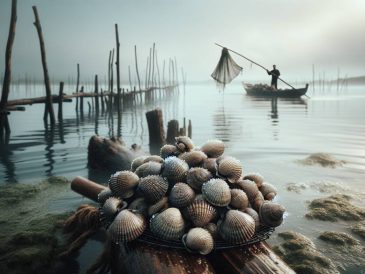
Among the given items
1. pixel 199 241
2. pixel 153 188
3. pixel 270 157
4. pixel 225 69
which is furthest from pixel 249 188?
pixel 225 69

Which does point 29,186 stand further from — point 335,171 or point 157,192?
point 335,171

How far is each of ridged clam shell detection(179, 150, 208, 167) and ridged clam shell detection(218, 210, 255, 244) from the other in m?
0.97

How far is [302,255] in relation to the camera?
500 cm

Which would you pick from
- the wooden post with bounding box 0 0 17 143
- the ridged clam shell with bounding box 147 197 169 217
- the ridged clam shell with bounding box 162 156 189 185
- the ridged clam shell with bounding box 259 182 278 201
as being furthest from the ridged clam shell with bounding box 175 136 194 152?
the wooden post with bounding box 0 0 17 143

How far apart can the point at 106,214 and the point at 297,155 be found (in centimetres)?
1109

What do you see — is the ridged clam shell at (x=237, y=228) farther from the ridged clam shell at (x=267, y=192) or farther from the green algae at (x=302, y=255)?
the green algae at (x=302, y=255)

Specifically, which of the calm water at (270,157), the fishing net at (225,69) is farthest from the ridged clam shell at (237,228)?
the fishing net at (225,69)

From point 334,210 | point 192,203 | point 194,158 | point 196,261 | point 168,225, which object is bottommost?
point 334,210

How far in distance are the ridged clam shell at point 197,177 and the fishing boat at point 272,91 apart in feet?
163

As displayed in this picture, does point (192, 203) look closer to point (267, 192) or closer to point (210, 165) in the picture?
point (210, 165)

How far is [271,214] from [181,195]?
1.01 meters

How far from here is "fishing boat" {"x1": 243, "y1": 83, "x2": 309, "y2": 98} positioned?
5294 centimetres

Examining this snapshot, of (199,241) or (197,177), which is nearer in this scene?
(199,241)

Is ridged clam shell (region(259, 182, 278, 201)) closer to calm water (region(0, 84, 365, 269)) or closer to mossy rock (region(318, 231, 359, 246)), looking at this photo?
calm water (region(0, 84, 365, 269))
